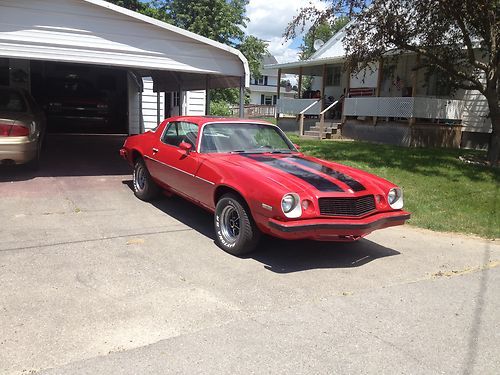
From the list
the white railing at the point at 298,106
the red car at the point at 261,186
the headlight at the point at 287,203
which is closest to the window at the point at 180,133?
the red car at the point at 261,186

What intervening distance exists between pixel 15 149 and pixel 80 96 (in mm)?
8760

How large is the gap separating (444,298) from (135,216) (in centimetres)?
433

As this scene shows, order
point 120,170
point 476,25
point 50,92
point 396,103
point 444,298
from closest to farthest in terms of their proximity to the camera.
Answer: point 444,298
point 120,170
point 476,25
point 50,92
point 396,103

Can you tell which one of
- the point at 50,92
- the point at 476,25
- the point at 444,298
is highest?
the point at 476,25

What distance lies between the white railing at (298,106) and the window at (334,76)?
2667 mm

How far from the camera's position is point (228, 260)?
201 inches

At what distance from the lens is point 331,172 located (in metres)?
5.63

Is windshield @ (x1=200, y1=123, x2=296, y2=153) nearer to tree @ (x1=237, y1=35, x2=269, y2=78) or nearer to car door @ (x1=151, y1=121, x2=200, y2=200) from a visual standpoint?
car door @ (x1=151, y1=121, x2=200, y2=200)

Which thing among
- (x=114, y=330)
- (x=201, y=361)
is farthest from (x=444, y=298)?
(x=114, y=330)

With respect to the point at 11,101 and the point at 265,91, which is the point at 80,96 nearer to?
the point at 11,101

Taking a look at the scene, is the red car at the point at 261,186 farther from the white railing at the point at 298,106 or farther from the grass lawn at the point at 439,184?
the white railing at the point at 298,106

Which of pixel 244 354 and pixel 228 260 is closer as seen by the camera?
pixel 244 354

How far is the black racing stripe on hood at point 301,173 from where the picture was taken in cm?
500

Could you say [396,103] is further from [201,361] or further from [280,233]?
[201,361]
